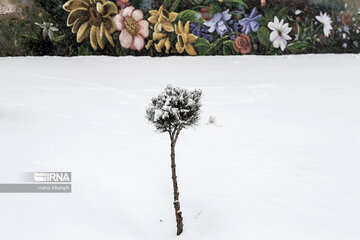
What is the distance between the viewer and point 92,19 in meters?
4.68

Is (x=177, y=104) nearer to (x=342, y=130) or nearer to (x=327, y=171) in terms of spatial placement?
(x=327, y=171)

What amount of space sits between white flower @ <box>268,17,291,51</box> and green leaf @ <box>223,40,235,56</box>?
1.15 ft

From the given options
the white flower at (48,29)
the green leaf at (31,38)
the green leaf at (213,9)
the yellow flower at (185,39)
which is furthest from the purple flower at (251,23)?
the green leaf at (31,38)

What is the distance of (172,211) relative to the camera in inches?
101

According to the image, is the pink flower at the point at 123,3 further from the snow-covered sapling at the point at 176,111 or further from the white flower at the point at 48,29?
the snow-covered sapling at the point at 176,111

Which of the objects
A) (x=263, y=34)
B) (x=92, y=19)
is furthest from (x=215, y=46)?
(x=92, y=19)

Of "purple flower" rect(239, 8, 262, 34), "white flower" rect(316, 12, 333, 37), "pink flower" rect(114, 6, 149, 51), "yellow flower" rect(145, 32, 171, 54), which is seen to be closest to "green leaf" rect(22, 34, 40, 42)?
"pink flower" rect(114, 6, 149, 51)

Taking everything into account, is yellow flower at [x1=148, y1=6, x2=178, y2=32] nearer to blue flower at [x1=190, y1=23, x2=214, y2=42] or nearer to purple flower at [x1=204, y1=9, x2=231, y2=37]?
blue flower at [x1=190, y1=23, x2=214, y2=42]

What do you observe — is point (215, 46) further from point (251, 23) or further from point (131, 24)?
point (131, 24)

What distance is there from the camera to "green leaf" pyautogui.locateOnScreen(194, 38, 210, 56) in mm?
4699

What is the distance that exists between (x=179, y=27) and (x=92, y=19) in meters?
0.77

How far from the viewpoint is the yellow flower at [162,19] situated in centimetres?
465

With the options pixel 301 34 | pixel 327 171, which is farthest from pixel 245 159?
pixel 301 34

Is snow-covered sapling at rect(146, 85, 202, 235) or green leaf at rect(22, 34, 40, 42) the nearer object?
snow-covered sapling at rect(146, 85, 202, 235)
